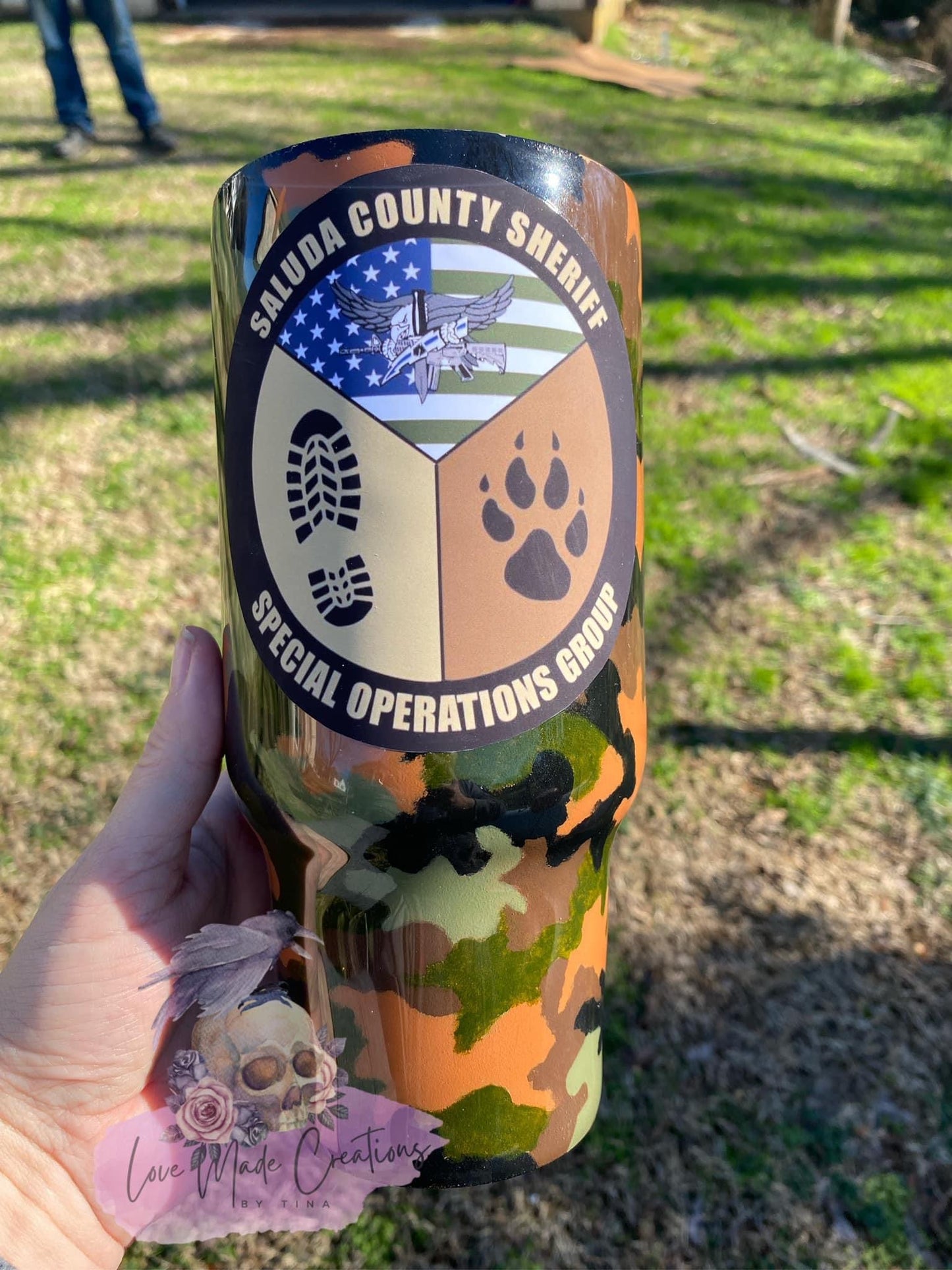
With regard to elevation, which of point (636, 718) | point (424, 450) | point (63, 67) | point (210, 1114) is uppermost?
point (424, 450)

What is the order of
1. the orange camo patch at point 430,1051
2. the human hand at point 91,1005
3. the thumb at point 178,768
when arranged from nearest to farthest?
the orange camo patch at point 430,1051 → the human hand at point 91,1005 → the thumb at point 178,768

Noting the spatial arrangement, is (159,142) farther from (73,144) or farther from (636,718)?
(636,718)

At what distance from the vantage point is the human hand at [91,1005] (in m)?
1.28

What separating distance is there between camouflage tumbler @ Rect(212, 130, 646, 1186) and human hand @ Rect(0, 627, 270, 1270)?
244mm

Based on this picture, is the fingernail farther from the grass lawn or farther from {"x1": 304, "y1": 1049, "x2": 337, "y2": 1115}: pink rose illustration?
the grass lawn

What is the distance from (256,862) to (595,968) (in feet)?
1.76

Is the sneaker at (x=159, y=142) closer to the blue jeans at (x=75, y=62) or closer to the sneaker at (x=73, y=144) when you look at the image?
the blue jeans at (x=75, y=62)

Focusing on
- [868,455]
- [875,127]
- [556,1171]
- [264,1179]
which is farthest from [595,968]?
[875,127]

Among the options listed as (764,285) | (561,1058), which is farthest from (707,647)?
(764,285)

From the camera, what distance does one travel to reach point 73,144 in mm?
4699

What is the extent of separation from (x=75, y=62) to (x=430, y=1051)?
5265mm

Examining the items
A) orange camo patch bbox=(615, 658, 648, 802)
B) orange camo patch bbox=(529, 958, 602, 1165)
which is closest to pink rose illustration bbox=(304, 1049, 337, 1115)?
orange camo patch bbox=(529, 958, 602, 1165)

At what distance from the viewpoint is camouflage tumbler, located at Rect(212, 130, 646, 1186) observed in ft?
3.48

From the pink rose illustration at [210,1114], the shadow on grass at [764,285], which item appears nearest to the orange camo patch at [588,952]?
the pink rose illustration at [210,1114]
